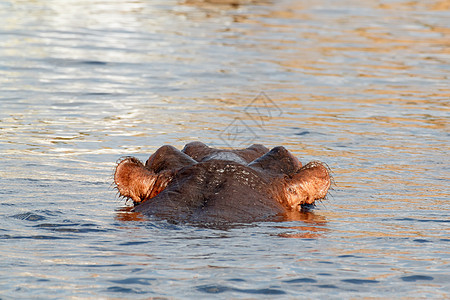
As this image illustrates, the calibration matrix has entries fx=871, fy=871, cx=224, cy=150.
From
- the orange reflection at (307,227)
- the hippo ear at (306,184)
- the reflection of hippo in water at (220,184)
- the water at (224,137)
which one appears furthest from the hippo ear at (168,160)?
the orange reflection at (307,227)

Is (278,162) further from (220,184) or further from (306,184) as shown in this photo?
(220,184)

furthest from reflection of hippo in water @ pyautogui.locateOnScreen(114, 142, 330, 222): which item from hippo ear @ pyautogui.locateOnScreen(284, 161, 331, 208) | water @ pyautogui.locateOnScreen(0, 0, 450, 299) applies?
water @ pyautogui.locateOnScreen(0, 0, 450, 299)

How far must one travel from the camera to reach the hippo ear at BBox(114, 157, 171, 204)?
6785mm

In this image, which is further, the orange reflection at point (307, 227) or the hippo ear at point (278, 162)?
the hippo ear at point (278, 162)

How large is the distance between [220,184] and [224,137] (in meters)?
4.19

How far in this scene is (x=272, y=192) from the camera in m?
6.68

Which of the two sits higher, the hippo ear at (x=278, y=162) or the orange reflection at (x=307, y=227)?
the hippo ear at (x=278, y=162)

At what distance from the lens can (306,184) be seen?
6840 millimetres

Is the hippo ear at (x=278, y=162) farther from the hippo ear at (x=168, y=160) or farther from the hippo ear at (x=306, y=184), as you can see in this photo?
the hippo ear at (x=168, y=160)

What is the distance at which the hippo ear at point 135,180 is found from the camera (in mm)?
6785

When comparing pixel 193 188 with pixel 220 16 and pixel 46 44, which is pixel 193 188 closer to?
pixel 46 44

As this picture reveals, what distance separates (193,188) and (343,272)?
5.34 feet

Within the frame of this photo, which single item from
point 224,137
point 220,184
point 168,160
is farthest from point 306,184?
point 224,137

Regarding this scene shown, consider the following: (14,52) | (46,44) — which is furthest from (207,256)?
(46,44)
